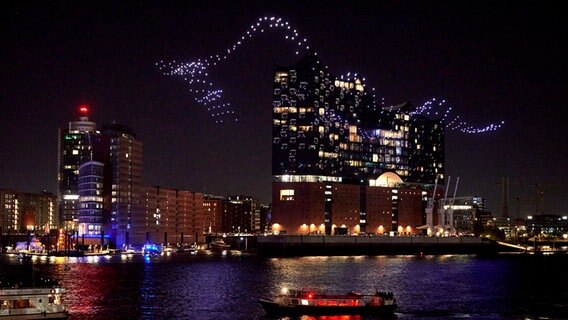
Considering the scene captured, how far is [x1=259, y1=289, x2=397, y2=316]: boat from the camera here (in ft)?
208

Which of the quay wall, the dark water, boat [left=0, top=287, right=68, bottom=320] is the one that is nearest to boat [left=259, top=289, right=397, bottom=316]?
the dark water

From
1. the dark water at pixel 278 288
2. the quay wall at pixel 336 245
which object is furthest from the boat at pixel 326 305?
the quay wall at pixel 336 245

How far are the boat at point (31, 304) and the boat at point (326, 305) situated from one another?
50.9ft

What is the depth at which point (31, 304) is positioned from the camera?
2233 inches

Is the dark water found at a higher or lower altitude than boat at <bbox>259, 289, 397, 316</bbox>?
lower

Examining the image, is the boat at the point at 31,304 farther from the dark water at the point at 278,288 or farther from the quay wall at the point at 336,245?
the quay wall at the point at 336,245

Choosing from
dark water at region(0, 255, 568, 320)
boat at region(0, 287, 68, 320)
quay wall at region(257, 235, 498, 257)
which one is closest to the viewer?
boat at region(0, 287, 68, 320)

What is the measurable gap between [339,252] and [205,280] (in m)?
90.9

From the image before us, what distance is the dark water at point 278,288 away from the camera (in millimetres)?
67438

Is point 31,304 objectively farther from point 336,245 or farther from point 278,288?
point 336,245

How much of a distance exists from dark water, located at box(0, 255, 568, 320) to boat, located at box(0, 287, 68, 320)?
16.1ft

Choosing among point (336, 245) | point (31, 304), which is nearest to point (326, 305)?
point (31, 304)

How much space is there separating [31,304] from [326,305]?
21.3 m

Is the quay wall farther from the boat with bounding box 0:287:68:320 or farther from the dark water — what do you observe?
the boat with bounding box 0:287:68:320
